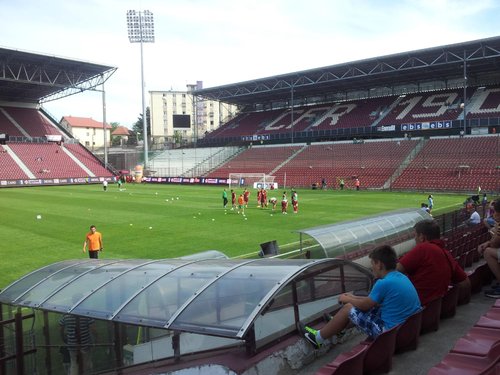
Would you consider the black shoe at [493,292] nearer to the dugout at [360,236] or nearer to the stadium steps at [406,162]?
the dugout at [360,236]

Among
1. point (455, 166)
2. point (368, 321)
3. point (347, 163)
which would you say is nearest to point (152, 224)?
point (368, 321)

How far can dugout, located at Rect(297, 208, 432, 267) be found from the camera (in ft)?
37.6

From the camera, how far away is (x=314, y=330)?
4.80 m

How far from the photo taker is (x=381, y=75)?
55375 mm

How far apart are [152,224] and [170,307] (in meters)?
19.9

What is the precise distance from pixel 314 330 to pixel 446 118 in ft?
178

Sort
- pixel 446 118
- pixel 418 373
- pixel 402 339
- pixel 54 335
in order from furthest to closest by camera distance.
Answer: pixel 446 118 → pixel 54 335 → pixel 402 339 → pixel 418 373

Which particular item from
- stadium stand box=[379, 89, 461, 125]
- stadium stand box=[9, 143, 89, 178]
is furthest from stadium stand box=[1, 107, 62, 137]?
stadium stand box=[379, 89, 461, 125]

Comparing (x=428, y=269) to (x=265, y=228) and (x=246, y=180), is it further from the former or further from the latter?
(x=246, y=180)

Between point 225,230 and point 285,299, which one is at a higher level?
point 285,299

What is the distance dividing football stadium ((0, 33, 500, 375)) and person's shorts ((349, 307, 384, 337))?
4.3 inches

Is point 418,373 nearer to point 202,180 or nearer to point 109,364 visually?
point 109,364

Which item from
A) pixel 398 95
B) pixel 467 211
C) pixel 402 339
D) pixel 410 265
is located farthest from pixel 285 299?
pixel 398 95

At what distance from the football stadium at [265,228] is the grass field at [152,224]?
0.57ft
